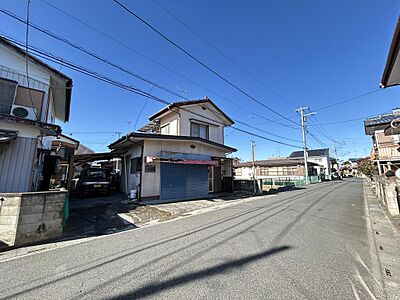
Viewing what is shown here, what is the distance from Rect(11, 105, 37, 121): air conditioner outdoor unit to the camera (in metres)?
6.89

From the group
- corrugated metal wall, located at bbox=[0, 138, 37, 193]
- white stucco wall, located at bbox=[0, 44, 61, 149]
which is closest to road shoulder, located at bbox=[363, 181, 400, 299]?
corrugated metal wall, located at bbox=[0, 138, 37, 193]

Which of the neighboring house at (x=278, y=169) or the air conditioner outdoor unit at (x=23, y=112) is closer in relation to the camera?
the air conditioner outdoor unit at (x=23, y=112)

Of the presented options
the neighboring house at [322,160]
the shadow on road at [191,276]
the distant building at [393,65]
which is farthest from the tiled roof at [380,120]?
the neighboring house at [322,160]

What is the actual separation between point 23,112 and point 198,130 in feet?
36.8

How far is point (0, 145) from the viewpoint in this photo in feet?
19.3

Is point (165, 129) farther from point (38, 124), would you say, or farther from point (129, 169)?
point (38, 124)

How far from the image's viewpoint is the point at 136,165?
448 inches

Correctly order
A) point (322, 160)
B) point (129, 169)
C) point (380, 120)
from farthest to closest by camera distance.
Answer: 1. point (322, 160)
2. point (380, 120)
3. point (129, 169)

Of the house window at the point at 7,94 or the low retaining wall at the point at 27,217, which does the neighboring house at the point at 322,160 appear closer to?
the low retaining wall at the point at 27,217

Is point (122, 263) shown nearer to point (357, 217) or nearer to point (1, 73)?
point (357, 217)

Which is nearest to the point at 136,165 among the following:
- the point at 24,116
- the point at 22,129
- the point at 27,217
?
the point at 24,116

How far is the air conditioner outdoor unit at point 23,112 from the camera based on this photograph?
22.6 feet

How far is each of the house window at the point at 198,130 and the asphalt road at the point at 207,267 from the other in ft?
36.2

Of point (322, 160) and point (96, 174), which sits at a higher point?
point (322, 160)
